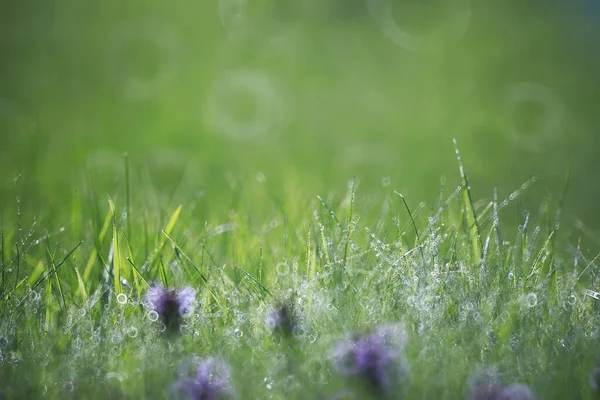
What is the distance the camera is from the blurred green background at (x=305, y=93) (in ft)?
13.1

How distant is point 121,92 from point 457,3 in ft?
10.7

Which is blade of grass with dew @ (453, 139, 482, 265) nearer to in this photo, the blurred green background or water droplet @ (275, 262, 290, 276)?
water droplet @ (275, 262, 290, 276)

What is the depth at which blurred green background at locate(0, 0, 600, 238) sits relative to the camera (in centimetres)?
400

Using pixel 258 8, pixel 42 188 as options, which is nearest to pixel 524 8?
pixel 258 8

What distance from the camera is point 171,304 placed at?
1558 mm

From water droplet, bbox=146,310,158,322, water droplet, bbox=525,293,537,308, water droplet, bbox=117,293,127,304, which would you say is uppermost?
water droplet, bbox=525,293,537,308

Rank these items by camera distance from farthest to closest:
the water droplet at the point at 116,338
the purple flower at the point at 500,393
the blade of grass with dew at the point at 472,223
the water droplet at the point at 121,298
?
the blade of grass with dew at the point at 472,223, the water droplet at the point at 121,298, the water droplet at the point at 116,338, the purple flower at the point at 500,393

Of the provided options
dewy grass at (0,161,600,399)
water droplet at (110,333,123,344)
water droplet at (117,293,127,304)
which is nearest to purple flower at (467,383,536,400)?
dewy grass at (0,161,600,399)

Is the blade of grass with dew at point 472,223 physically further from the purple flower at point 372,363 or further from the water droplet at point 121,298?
the water droplet at point 121,298

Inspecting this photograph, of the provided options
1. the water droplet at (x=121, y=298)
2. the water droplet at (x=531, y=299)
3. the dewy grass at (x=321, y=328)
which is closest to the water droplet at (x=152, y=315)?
the dewy grass at (x=321, y=328)

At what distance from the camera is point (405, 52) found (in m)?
5.77

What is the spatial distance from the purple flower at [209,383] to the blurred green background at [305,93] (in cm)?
188

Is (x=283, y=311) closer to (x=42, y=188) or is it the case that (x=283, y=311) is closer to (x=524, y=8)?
(x=42, y=188)

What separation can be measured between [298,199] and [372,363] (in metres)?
1.43
